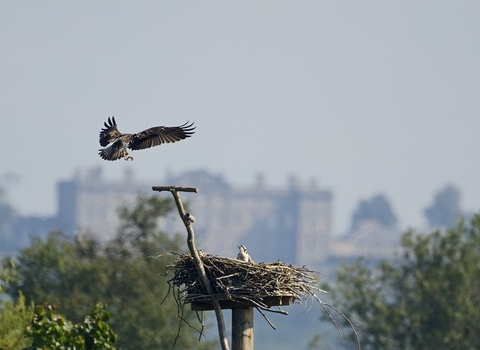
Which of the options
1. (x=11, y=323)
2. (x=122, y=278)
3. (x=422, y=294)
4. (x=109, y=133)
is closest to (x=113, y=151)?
(x=109, y=133)

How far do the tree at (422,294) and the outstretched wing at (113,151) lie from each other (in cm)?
3690

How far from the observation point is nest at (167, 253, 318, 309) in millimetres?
13672

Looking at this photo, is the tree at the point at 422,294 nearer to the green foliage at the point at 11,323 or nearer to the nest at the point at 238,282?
the green foliage at the point at 11,323

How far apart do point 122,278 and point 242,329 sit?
40.0 metres

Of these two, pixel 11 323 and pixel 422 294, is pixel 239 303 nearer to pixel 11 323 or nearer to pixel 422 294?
pixel 11 323

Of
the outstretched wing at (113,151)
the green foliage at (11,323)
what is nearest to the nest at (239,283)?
the outstretched wing at (113,151)

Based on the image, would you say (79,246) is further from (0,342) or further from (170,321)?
(0,342)

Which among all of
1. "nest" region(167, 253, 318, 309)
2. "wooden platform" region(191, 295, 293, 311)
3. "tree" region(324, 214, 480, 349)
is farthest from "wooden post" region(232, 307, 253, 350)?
"tree" region(324, 214, 480, 349)

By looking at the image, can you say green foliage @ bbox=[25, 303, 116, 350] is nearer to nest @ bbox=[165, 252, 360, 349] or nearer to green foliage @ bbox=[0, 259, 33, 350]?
nest @ bbox=[165, 252, 360, 349]

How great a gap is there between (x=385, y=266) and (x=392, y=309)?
3775mm

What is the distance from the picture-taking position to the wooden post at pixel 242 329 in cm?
1383

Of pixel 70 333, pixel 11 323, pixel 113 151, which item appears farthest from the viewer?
pixel 11 323

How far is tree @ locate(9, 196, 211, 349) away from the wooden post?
34.3 metres

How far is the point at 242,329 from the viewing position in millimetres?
13875
